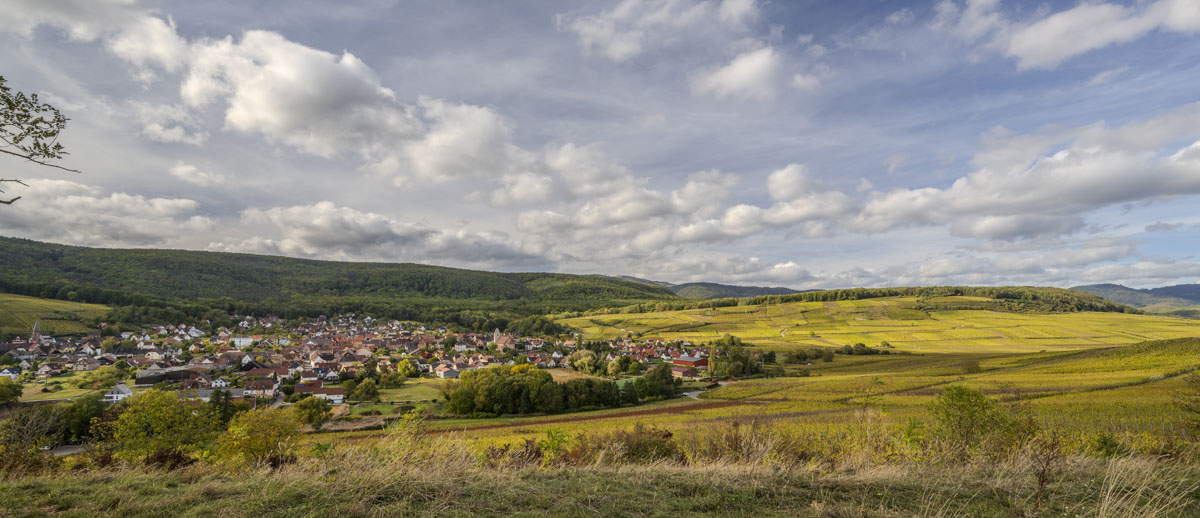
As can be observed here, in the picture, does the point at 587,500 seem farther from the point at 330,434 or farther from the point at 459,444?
the point at 330,434

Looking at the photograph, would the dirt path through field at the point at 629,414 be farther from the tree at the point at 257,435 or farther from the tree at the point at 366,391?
the tree at the point at 366,391

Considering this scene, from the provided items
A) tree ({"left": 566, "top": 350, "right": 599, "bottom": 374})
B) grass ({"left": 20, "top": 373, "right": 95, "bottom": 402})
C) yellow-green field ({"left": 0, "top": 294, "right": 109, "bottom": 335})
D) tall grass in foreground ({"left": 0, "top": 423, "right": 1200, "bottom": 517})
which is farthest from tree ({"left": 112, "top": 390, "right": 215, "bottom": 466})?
yellow-green field ({"left": 0, "top": 294, "right": 109, "bottom": 335})

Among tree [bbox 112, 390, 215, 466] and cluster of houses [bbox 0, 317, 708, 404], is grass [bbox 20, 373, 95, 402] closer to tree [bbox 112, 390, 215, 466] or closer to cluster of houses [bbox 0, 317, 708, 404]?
cluster of houses [bbox 0, 317, 708, 404]

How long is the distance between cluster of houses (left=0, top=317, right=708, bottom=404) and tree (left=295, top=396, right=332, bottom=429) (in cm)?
898

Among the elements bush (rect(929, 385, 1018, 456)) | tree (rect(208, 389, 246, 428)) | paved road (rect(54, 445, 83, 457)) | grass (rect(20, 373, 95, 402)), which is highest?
bush (rect(929, 385, 1018, 456))

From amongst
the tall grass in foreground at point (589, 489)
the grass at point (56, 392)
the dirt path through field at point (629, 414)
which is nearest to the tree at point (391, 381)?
the dirt path through field at point (629, 414)

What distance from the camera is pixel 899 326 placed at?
111125mm

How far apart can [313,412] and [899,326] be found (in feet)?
393

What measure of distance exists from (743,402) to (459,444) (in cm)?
4698

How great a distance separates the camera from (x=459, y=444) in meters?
6.73

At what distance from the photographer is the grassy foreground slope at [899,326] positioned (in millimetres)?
90562

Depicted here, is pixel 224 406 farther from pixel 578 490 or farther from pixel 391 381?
pixel 578 490

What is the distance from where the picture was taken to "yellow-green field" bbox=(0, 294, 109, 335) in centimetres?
8294

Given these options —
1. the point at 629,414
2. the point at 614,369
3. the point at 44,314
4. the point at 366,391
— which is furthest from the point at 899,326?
the point at 44,314
